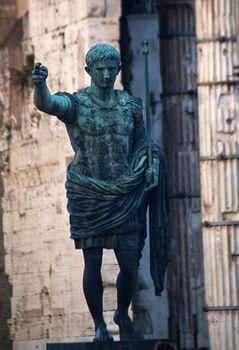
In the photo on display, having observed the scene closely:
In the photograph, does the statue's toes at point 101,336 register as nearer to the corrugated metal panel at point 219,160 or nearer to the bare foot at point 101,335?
the bare foot at point 101,335

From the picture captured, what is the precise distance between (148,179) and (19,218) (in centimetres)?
1380

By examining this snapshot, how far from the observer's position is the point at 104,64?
699 inches

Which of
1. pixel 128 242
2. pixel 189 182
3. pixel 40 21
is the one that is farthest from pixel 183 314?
pixel 128 242

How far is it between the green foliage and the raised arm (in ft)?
44.3

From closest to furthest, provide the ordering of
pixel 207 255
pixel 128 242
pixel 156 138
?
pixel 128 242, pixel 207 255, pixel 156 138

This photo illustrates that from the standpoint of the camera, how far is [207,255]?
2939cm

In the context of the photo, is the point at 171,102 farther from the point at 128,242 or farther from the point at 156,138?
the point at 128,242

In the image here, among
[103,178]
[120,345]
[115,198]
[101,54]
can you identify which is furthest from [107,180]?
[120,345]

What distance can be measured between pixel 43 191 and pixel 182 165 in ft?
6.07

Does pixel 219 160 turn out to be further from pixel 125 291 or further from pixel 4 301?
pixel 125 291

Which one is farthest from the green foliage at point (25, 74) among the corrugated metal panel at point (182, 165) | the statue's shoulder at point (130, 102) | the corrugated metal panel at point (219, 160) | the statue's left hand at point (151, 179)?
the statue's left hand at point (151, 179)

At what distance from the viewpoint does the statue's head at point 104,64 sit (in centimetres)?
1775

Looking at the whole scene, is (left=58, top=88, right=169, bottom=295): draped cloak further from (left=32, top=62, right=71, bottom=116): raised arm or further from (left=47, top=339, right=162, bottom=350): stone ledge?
(left=47, top=339, right=162, bottom=350): stone ledge

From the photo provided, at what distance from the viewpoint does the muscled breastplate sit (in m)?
17.7
